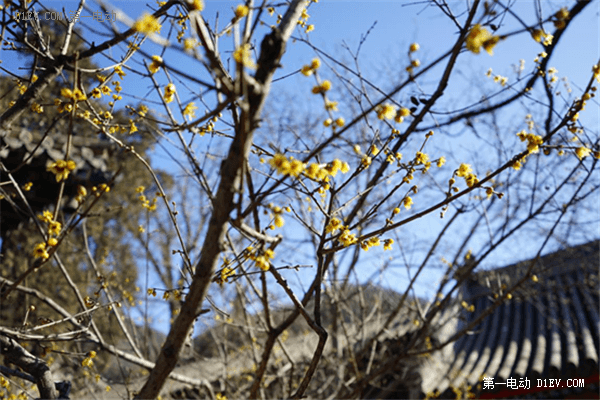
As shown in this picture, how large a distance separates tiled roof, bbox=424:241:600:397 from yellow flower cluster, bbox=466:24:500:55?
4935mm

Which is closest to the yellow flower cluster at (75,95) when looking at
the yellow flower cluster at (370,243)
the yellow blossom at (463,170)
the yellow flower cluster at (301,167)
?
the yellow flower cluster at (301,167)

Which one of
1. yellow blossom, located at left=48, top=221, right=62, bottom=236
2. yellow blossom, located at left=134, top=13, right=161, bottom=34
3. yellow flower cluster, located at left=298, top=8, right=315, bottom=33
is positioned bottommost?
yellow blossom, located at left=48, top=221, right=62, bottom=236

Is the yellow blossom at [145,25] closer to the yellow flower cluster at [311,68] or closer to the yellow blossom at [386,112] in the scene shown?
the yellow flower cluster at [311,68]

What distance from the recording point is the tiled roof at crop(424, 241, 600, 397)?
631 centimetres

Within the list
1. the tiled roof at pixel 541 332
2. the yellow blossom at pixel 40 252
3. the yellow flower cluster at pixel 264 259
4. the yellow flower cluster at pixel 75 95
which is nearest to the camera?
the yellow flower cluster at pixel 264 259

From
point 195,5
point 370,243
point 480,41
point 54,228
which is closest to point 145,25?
point 195,5

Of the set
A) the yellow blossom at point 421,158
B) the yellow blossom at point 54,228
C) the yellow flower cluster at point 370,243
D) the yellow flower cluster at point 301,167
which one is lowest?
the yellow blossom at point 54,228

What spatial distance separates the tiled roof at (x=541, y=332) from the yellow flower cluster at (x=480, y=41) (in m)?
4.93

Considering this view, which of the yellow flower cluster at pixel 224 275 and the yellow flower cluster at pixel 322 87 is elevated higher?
the yellow flower cluster at pixel 322 87

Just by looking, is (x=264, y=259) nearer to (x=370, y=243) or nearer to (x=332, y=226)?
(x=332, y=226)

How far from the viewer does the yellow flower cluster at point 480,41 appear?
1346 mm

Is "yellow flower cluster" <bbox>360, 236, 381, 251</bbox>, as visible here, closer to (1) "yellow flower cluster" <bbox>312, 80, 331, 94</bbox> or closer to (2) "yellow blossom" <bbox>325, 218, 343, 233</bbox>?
(2) "yellow blossom" <bbox>325, 218, 343, 233</bbox>

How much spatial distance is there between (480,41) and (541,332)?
774 cm

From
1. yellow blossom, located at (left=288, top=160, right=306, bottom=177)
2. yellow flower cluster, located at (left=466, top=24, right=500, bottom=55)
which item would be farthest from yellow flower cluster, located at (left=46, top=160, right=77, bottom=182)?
yellow flower cluster, located at (left=466, top=24, right=500, bottom=55)
